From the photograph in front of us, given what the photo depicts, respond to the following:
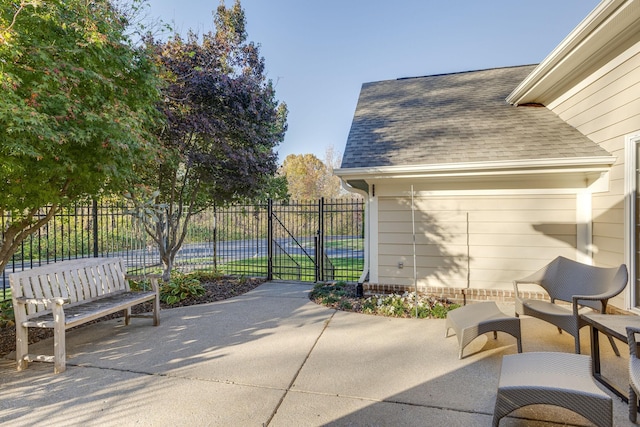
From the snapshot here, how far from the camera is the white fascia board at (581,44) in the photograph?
3.70 m

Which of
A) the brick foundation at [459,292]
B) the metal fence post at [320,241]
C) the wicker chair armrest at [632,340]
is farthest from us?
the metal fence post at [320,241]

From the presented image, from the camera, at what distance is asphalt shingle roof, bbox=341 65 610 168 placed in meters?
5.03

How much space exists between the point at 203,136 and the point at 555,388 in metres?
6.79

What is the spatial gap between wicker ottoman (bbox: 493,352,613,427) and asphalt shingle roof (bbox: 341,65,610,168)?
3255mm

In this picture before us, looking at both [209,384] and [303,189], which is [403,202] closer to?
[209,384]

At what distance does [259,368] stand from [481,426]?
1997mm

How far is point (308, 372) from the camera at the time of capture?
311 centimetres

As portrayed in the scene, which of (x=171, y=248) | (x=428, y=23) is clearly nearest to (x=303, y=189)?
(x=428, y=23)

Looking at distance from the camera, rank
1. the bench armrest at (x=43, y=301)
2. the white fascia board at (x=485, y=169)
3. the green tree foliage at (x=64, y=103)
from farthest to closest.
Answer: the white fascia board at (x=485, y=169)
the bench armrest at (x=43, y=301)
the green tree foliage at (x=64, y=103)

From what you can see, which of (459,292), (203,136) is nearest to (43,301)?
(203,136)

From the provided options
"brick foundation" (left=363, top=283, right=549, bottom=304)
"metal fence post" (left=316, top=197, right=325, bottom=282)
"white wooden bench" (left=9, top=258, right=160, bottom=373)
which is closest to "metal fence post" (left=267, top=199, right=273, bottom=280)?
"metal fence post" (left=316, top=197, right=325, bottom=282)

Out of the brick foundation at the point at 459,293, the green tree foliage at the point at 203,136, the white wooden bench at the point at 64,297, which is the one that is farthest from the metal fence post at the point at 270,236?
the white wooden bench at the point at 64,297

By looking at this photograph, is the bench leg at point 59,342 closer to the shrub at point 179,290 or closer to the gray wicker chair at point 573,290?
the shrub at point 179,290

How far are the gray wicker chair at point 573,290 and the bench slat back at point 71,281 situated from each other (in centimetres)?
527
